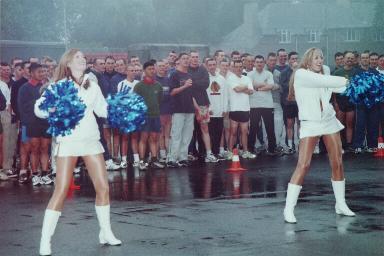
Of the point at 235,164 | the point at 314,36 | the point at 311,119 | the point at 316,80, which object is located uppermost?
the point at 314,36

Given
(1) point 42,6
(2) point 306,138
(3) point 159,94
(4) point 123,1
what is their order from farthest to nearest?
(4) point 123,1 → (1) point 42,6 → (3) point 159,94 → (2) point 306,138

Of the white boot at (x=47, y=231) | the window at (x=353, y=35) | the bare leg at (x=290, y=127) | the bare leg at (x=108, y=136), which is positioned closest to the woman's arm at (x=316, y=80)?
the white boot at (x=47, y=231)

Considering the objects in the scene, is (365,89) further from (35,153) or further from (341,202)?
(35,153)

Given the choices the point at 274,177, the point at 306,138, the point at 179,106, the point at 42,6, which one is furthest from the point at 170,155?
the point at 42,6

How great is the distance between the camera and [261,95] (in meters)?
18.6

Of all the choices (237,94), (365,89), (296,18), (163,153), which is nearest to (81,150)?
(365,89)

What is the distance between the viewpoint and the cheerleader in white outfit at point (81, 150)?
8.37 m

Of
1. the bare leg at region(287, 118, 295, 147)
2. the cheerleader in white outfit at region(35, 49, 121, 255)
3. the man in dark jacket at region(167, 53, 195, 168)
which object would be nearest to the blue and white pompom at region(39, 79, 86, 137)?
the cheerleader in white outfit at region(35, 49, 121, 255)

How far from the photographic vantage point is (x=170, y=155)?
17.2 metres

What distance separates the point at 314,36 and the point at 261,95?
124ft

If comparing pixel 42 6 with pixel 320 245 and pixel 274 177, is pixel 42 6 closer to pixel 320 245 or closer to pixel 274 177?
pixel 274 177

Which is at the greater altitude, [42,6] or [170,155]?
[42,6]

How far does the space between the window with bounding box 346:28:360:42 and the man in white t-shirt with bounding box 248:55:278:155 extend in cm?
2947

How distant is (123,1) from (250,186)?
3528 centimetres
